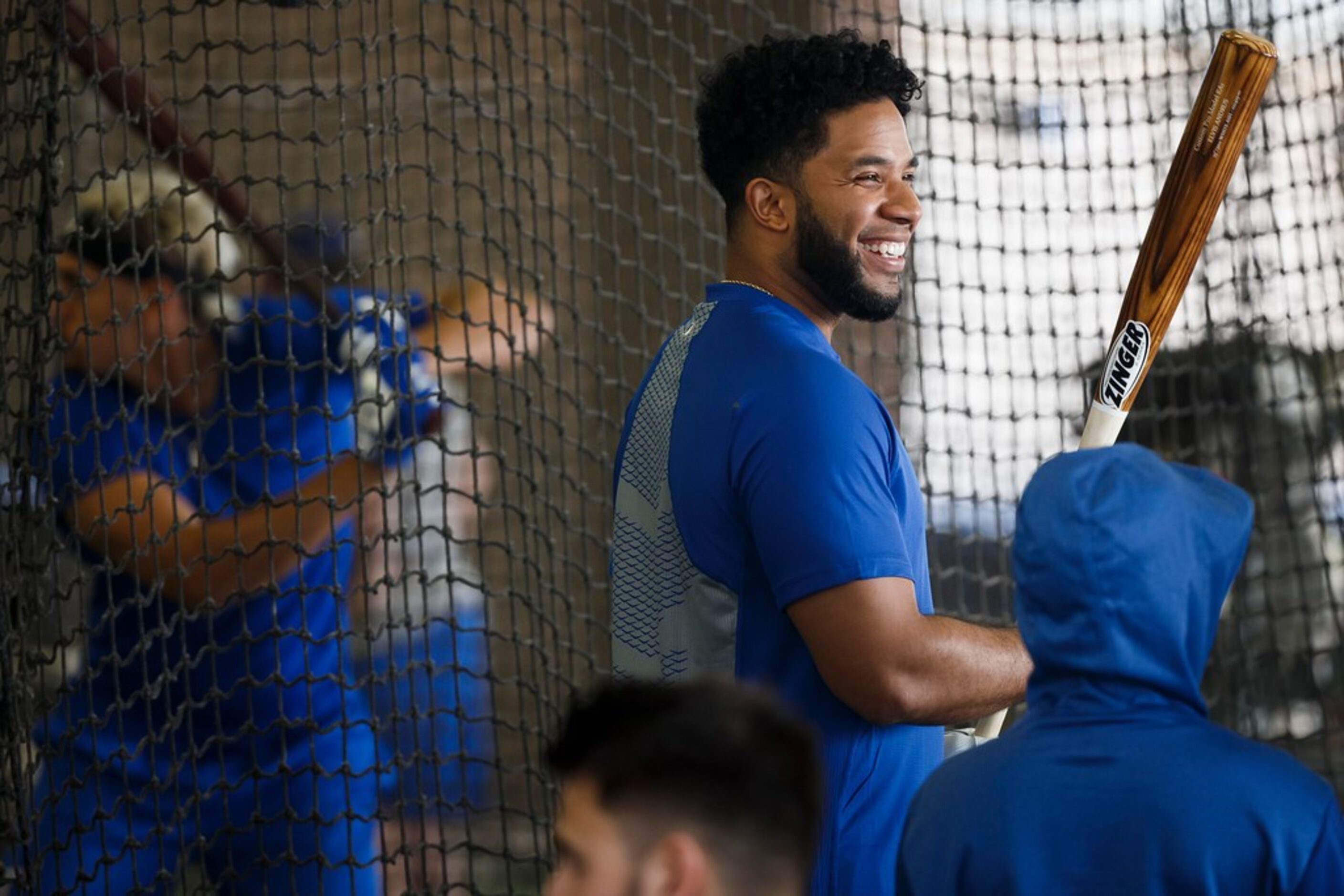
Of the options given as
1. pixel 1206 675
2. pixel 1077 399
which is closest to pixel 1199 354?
pixel 1206 675

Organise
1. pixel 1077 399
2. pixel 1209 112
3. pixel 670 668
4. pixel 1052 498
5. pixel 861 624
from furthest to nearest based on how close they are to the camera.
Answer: pixel 1077 399, pixel 1209 112, pixel 670 668, pixel 861 624, pixel 1052 498

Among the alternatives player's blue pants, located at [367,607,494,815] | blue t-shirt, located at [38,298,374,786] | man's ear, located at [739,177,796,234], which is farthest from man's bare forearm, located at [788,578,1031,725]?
player's blue pants, located at [367,607,494,815]

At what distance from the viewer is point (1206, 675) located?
438cm

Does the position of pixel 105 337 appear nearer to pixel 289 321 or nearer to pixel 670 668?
pixel 289 321

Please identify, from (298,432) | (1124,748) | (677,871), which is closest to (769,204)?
(1124,748)

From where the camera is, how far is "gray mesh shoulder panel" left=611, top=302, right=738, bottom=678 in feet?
5.95

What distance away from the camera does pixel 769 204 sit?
2.06 metres

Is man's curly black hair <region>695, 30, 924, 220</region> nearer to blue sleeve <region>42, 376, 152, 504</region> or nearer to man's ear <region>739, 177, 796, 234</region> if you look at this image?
man's ear <region>739, 177, 796, 234</region>

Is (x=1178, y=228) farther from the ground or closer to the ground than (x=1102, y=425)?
farther from the ground

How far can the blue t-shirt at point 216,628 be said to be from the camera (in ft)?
8.66

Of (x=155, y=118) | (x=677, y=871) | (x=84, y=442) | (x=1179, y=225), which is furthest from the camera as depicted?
(x=155, y=118)

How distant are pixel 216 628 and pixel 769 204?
1.28 metres

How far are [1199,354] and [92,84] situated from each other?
297 centimetres

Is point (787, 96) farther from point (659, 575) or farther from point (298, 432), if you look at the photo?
point (298, 432)
